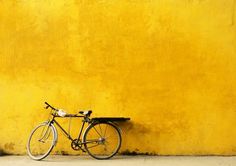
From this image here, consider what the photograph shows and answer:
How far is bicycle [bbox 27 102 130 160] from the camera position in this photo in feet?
31.3

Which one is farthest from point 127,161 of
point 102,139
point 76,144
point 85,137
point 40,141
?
point 40,141

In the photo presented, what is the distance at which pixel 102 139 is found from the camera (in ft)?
31.8

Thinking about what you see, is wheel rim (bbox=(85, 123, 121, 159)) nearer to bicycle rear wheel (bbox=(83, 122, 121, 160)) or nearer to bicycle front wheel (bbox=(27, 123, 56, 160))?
bicycle rear wheel (bbox=(83, 122, 121, 160))

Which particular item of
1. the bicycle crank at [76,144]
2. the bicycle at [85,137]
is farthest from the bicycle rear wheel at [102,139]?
the bicycle crank at [76,144]

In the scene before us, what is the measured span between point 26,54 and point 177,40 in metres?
3.25

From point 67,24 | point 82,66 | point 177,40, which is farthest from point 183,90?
point 67,24

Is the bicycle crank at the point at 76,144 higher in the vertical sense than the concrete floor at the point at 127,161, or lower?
higher

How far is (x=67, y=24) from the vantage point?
32.6 ft

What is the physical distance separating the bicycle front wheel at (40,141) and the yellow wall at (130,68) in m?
0.19

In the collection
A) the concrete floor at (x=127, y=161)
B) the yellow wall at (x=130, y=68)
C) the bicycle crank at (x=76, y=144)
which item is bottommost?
the concrete floor at (x=127, y=161)

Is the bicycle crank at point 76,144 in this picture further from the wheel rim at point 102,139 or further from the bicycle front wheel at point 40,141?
the bicycle front wheel at point 40,141

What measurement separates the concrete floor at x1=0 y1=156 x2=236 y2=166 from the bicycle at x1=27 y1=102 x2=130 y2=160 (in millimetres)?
201

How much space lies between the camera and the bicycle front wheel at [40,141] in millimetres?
9872

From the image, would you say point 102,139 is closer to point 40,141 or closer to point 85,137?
point 85,137
